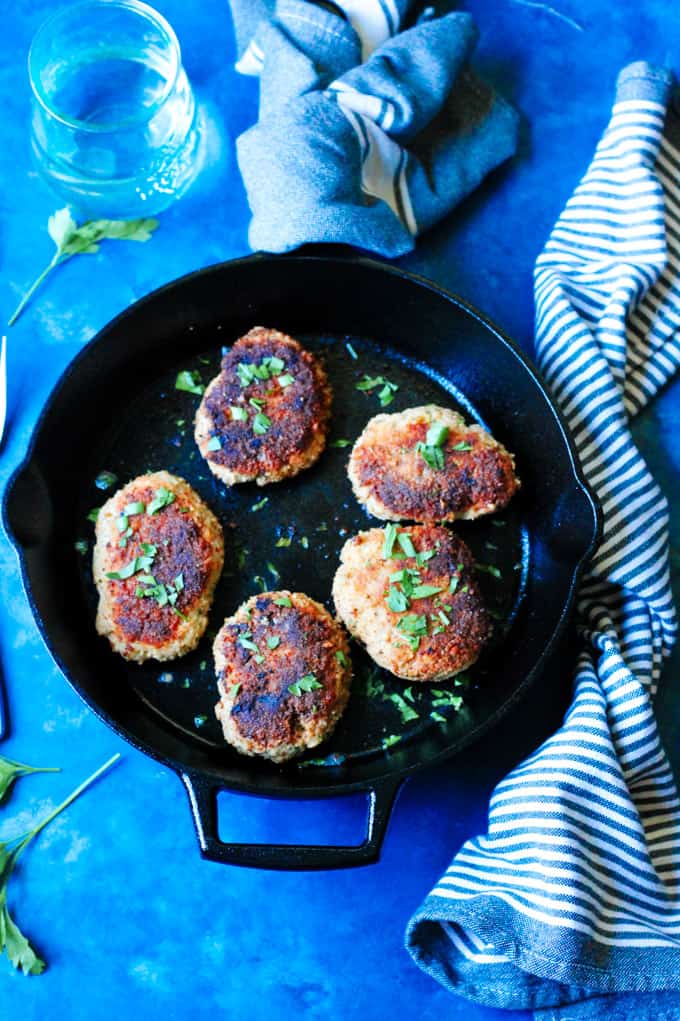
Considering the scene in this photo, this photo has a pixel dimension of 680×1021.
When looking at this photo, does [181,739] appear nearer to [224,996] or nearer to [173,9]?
[224,996]

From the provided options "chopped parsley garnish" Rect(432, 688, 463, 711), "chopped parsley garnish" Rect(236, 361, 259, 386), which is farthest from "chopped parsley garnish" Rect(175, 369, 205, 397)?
"chopped parsley garnish" Rect(432, 688, 463, 711)

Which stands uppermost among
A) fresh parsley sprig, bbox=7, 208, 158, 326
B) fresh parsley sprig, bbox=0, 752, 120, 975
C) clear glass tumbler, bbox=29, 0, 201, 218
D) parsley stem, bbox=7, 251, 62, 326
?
clear glass tumbler, bbox=29, 0, 201, 218

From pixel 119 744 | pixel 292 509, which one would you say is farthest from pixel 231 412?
Answer: pixel 119 744

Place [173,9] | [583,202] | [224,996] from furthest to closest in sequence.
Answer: [173,9], [583,202], [224,996]

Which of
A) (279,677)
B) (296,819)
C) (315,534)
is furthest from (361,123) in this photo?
(296,819)

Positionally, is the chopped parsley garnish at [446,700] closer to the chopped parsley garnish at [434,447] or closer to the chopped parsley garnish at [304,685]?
the chopped parsley garnish at [304,685]

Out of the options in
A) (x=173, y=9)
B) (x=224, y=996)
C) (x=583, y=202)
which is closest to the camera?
(x=224, y=996)

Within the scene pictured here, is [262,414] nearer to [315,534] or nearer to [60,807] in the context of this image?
[315,534]

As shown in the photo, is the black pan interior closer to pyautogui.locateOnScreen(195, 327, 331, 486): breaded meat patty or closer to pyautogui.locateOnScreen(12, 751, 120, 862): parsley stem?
pyautogui.locateOnScreen(195, 327, 331, 486): breaded meat patty
